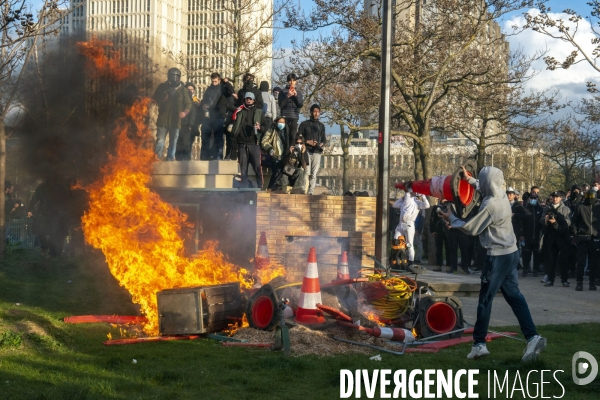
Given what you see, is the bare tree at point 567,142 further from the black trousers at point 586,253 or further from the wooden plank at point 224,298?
the wooden plank at point 224,298

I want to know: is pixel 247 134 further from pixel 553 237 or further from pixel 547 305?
pixel 553 237

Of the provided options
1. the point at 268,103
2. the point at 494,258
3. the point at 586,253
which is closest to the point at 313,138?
the point at 268,103

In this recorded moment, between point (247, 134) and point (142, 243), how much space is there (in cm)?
420

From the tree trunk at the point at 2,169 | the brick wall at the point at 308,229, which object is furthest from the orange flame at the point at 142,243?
the tree trunk at the point at 2,169

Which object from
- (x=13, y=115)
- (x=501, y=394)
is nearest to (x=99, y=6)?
(x=13, y=115)

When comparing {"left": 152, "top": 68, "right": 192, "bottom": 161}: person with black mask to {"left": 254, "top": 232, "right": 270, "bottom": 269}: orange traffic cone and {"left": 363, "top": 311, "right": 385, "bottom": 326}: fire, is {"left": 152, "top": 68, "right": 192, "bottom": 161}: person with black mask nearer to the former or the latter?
{"left": 254, "top": 232, "right": 270, "bottom": 269}: orange traffic cone

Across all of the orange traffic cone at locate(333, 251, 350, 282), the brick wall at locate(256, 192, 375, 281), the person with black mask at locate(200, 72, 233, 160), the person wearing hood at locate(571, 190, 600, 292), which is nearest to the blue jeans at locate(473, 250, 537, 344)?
the orange traffic cone at locate(333, 251, 350, 282)

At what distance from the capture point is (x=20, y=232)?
69.9 feet

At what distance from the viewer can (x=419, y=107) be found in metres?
23.0

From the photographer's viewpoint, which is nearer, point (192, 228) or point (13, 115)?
point (192, 228)

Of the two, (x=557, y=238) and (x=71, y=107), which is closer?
(x=71, y=107)

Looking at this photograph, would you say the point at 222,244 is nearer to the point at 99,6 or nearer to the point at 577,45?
the point at 99,6

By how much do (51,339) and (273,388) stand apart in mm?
3181

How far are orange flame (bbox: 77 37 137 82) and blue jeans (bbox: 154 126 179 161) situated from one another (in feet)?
5.59
